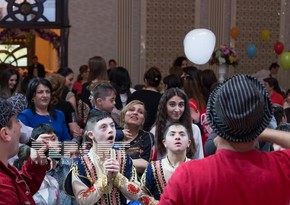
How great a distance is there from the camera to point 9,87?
613 cm

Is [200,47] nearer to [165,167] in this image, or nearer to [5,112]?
[165,167]

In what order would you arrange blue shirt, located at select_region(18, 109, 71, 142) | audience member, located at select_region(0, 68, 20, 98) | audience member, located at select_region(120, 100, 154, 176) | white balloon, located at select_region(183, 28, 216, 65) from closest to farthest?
audience member, located at select_region(120, 100, 154, 176) < blue shirt, located at select_region(18, 109, 71, 142) < audience member, located at select_region(0, 68, 20, 98) < white balloon, located at select_region(183, 28, 216, 65)

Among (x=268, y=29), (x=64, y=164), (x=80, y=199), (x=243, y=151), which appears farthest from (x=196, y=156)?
(x=268, y=29)

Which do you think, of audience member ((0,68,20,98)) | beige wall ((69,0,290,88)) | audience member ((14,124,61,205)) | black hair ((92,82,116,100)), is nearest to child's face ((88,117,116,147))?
audience member ((14,124,61,205))

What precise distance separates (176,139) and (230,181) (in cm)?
209

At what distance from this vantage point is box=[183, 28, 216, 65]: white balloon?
25.2 feet

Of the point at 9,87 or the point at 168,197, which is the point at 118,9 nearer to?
the point at 9,87

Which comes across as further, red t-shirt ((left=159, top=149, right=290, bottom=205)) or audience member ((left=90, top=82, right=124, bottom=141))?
audience member ((left=90, top=82, right=124, bottom=141))

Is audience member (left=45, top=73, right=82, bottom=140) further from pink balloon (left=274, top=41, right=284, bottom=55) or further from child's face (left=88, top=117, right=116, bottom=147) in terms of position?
pink balloon (left=274, top=41, right=284, bottom=55)

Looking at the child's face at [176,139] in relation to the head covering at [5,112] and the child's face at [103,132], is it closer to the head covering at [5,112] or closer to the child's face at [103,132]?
the child's face at [103,132]

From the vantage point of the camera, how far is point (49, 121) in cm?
525

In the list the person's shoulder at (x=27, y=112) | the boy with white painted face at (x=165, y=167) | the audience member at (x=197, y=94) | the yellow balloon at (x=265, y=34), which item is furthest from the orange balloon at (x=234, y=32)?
the boy with white painted face at (x=165, y=167)

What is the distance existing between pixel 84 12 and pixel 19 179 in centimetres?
960

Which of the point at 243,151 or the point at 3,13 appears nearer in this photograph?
the point at 243,151
